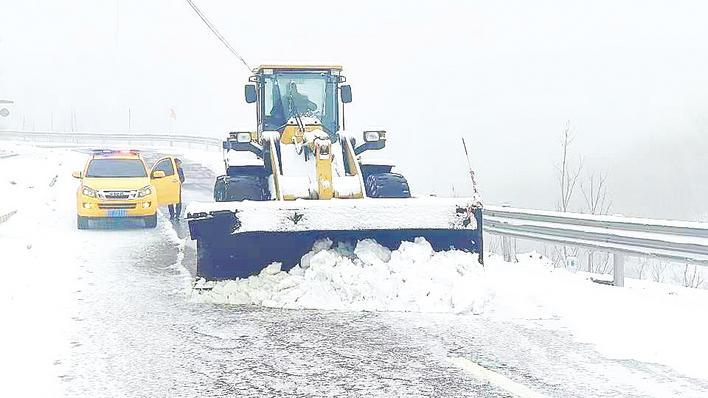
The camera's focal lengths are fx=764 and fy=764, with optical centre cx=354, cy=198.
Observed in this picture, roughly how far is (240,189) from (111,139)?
41.2 metres

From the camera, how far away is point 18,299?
8.31 m

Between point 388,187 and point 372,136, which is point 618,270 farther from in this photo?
point 372,136

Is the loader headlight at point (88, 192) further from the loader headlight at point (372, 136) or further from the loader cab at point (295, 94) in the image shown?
the loader headlight at point (372, 136)

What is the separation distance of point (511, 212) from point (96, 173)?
8822 mm

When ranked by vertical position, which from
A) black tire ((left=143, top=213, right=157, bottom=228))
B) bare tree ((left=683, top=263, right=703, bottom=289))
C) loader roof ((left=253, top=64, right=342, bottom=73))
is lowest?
bare tree ((left=683, top=263, right=703, bottom=289))

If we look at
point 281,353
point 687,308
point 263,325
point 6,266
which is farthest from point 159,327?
point 687,308

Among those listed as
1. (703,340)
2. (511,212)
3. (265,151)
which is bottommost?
(703,340)

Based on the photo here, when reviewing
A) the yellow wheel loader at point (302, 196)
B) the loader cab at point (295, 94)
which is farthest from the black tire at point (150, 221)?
the loader cab at point (295, 94)

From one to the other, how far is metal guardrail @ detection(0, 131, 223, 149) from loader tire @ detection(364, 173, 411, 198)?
88.9ft

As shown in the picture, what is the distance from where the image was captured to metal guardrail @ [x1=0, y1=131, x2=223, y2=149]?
41.3 meters

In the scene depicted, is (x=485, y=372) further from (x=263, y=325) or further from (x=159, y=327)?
(x=159, y=327)

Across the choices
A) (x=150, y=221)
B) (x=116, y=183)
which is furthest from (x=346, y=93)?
(x=116, y=183)

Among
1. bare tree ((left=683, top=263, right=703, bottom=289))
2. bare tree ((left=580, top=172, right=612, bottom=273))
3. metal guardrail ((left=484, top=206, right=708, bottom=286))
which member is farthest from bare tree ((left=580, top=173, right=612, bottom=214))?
metal guardrail ((left=484, top=206, right=708, bottom=286))

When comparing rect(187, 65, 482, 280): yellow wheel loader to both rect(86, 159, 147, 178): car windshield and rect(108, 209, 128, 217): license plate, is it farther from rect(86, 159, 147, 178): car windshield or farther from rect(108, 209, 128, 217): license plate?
rect(86, 159, 147, 178): car windshield
